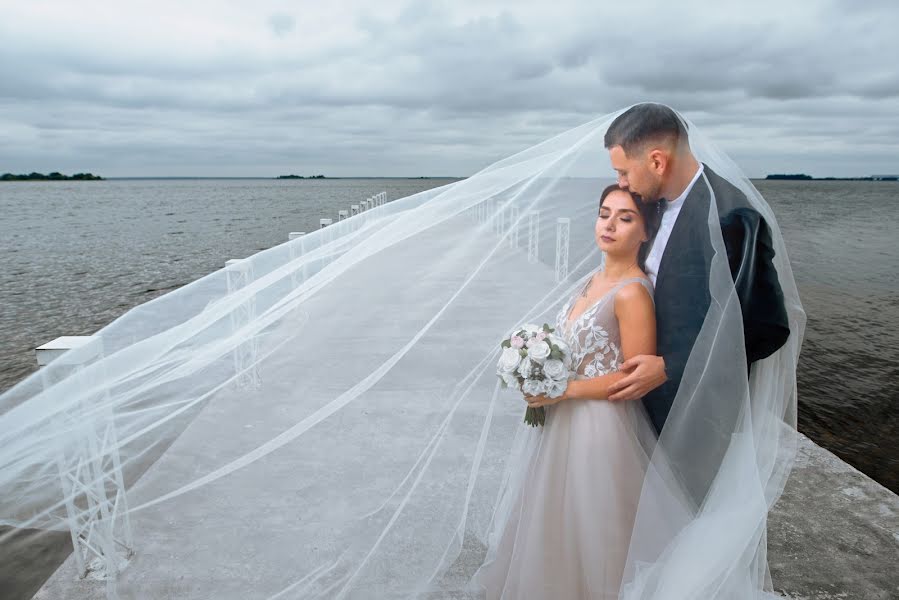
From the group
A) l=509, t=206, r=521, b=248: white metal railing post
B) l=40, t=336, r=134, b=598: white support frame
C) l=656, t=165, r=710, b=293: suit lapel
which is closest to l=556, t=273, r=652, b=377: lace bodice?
l=656, t=165, r=710, b=293: suit lapel

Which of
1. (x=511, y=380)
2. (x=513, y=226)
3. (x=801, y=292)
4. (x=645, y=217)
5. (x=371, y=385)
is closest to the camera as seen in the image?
(x=645, y=217)

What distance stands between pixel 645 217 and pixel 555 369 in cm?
60

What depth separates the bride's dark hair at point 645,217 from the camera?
2.00 meters

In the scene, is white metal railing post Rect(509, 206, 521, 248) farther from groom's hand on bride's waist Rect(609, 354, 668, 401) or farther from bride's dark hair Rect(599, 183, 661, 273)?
groom's hand on bride's waist Rect(609, 354, 668, 401)

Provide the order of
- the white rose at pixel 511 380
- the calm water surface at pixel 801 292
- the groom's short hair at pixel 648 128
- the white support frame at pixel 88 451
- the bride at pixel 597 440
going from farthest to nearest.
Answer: the calm water surface at pixel 801 292, the white support frame at pixel 88 451, the white rose at pixel 511 380, the bride at pixel 597 440, the groom's short hair at pixel 648 128

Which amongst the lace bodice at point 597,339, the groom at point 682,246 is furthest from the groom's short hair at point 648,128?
the lace bodice at point 597,339

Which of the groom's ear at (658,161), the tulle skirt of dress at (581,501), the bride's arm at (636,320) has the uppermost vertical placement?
the groom's ear at (658,161)

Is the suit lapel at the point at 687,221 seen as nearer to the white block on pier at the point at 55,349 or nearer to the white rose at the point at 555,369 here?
the white rose at the point at 555,369

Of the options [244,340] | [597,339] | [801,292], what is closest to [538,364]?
[597,339]

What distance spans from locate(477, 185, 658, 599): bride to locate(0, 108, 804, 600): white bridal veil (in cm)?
10

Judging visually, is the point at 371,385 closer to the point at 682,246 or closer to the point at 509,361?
the point at 509,361

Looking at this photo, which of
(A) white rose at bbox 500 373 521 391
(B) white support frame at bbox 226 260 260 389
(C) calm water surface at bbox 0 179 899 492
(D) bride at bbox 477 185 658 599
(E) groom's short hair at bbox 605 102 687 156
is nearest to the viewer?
(E) groom's short hair at bbox 605 102 687 156

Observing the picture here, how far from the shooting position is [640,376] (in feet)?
6.52

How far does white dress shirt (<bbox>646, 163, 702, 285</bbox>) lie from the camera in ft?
6.49
